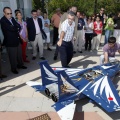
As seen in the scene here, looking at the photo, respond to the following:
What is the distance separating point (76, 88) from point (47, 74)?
2.49 feet

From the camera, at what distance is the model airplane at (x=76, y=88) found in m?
4.30

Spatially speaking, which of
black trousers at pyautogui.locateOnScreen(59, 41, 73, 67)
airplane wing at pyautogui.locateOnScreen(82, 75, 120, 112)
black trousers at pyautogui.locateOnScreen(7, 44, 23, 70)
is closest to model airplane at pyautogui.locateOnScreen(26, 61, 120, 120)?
airplane wing at pyautogui.locateOnScreen(82, 75, 120, 112)

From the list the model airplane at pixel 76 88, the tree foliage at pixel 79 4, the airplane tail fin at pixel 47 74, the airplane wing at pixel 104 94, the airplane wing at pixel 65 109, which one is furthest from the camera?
the tree foliage at pixel 79 4

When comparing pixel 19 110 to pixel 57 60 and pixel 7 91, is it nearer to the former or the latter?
pixel 7 91

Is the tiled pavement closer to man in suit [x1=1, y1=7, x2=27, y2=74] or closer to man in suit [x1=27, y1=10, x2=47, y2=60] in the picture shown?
man in suit [x1=1, y1=7, x2=27, y2=74]

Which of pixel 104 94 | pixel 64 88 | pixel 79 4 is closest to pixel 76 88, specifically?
pixel 64 88

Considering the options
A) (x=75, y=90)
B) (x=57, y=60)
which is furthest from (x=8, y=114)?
(x=57, y=60)

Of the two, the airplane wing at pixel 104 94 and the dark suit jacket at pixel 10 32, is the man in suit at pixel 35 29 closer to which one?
the dark suit jacket at pixel 10 32

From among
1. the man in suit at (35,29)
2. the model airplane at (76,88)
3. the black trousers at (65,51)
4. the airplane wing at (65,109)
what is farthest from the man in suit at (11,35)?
the airplane wing at (65,109)

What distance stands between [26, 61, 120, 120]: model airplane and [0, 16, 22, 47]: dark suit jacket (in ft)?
5.74

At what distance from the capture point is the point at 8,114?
4.61m

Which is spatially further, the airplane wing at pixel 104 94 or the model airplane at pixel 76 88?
the model airplane at pixel 76 88

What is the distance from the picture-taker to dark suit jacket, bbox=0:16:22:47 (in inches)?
244

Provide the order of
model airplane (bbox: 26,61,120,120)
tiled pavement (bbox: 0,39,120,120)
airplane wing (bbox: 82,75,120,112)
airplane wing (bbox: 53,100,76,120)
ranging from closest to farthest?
airplane wing (bbox: 53,100,76,120) → airplane wing (bbox: 82,75,120,112) → model airplane (bbox: 26,61,120,120) → tiled pavement (bbox: 0,39,120,120)
